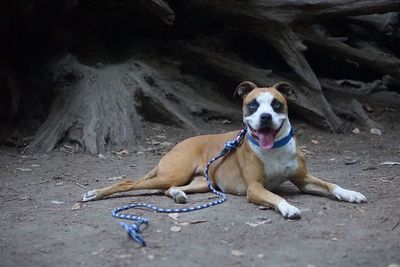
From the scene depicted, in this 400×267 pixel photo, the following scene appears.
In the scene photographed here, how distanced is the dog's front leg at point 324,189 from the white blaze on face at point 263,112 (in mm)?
646

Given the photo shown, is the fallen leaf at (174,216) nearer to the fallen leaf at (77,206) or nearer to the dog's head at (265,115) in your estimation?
the fallen leaf at (77,206)

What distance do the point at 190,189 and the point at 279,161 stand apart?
3.20ft

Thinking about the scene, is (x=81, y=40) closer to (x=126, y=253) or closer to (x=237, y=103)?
(x=237, y=103)

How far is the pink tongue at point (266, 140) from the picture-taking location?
5.02 metres

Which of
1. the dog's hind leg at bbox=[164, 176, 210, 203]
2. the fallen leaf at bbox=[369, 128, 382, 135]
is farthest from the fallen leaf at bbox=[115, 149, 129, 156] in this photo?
the fallen leaf at bbox=[369, 128, 382, 135]

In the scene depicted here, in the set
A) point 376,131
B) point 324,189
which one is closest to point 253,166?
point 324,189

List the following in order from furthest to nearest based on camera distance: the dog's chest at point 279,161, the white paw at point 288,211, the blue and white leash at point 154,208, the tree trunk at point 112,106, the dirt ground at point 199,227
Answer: the tree trunk at point 112,106 < the dog's chest at point 279,161 < the white paw at point 288,211 < the blue and white leash at point 154,208 < the dirt ground at point 199,227

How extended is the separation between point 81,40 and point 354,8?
424cm

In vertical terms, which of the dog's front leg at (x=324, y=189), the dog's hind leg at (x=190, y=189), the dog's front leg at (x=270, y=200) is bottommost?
the dog's hind leg at (x=190, y=189)

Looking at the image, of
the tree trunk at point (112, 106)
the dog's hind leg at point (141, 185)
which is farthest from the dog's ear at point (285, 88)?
the tree trunk at point (112, 106)

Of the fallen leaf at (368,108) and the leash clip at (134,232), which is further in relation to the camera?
the fallen leaf at (368,108)

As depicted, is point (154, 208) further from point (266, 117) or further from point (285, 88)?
point (285, 88)

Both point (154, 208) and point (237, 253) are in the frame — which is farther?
point (154, 208)

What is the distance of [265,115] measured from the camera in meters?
4.88
